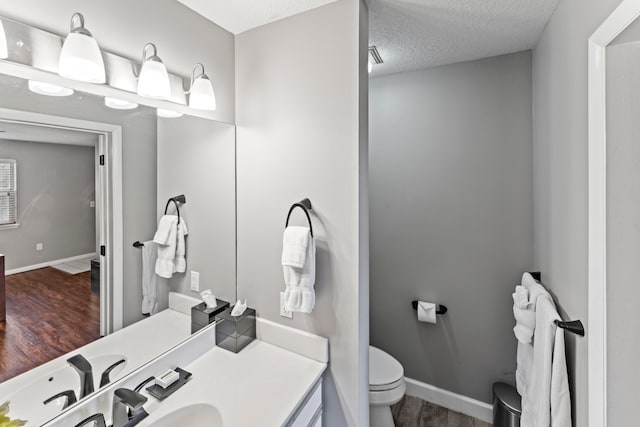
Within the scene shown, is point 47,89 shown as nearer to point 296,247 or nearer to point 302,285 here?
point 296,247

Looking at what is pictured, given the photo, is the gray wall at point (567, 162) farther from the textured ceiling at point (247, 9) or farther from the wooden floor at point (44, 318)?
the wooden floor at point (44, 318)

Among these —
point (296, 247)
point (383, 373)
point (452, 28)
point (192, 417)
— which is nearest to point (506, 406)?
point (383, 373)

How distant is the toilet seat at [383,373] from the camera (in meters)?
1.69

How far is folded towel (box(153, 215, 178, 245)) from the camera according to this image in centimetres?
128

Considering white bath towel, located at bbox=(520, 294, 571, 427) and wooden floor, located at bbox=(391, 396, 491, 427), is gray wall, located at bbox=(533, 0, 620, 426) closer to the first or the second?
white bath towel, located at bbox=(520, 294, 571, 427)

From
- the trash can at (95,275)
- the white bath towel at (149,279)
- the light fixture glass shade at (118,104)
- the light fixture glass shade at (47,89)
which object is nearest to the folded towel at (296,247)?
the white bath towel at (149,279)

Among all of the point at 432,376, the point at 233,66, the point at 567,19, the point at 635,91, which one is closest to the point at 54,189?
the point at 233,66

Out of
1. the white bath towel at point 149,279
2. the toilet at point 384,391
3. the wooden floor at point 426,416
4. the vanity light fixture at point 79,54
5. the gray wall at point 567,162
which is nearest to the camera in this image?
the vanity light fixture at point 79,54

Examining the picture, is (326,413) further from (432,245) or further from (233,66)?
(233,66)

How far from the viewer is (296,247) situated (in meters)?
1.30

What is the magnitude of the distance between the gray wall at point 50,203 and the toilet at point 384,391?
5.31ft

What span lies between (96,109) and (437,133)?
6.36 ft

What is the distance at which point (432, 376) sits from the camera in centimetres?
215

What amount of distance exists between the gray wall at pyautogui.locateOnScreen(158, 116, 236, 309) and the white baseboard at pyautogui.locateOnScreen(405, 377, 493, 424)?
160 cm
